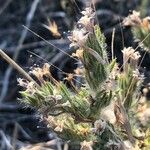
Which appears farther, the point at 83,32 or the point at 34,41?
the point at 34,41

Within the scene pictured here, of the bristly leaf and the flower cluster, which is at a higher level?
the flower cluster

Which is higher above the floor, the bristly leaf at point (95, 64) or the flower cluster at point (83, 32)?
the flower cluster at point (83, 32)

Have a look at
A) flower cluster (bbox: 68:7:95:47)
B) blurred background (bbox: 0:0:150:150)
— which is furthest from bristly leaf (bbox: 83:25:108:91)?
blurred background (bbox: 0:0:150:150)

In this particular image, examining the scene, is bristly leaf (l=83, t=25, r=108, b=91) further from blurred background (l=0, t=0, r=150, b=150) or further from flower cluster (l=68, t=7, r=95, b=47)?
blurred background (l=0, t=0, r=150, b=150)

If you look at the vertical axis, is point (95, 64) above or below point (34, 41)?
below

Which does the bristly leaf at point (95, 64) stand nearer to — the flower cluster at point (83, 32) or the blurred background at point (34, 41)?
the flower cluster at point (83, 32)

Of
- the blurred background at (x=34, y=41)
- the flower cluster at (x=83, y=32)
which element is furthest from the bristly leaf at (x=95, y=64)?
the blurred background at (x=34, y=41)

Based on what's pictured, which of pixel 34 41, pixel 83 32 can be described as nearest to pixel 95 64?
pixel 83 32

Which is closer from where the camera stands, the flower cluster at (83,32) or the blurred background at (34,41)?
the flower cluster at (83,32)

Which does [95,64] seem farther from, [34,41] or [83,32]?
[34,41]
